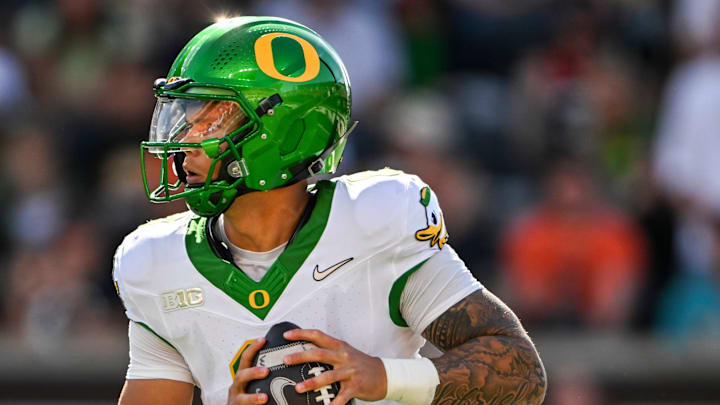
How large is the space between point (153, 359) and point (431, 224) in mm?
885

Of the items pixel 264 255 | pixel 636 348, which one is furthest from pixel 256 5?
pixel 264 255

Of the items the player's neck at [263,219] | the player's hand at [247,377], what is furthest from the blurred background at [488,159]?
the player's hand at [247,377]

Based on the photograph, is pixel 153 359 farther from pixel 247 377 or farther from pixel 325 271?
pixel 325 271

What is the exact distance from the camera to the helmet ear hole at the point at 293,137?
128 inches

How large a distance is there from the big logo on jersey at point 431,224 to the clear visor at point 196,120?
1.82 feet

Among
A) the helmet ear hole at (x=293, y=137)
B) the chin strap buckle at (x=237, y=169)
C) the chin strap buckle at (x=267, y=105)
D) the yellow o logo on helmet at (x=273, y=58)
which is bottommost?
the chin strap buckle at (x=237, y=169)

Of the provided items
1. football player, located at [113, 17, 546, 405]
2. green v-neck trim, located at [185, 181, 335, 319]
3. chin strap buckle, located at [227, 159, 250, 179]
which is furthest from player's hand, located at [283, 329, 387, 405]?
chin strap buckle, located at [227, 159, 250, 179]

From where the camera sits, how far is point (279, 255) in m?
3.25

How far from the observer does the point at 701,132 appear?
24.7 feet

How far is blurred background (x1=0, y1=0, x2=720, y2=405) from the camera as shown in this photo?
6.84 metres

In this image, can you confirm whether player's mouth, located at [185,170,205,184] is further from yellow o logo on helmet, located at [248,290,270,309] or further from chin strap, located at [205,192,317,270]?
yellow o logo on helmet, located at [248,290,270,309]

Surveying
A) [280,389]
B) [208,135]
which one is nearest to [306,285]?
[280,389]

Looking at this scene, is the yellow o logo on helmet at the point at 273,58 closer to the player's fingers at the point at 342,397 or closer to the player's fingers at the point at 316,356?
the player's fingers at the point at 316,356

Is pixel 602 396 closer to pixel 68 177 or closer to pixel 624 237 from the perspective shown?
pixel 624 237
